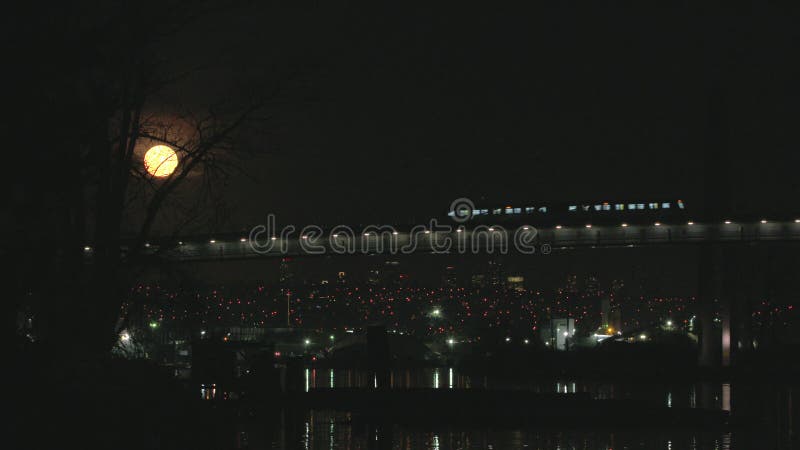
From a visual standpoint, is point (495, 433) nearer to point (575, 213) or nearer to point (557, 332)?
point (557, 332)

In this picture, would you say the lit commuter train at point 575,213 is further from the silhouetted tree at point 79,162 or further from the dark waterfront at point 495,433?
the silhouetted tree at point 79,162

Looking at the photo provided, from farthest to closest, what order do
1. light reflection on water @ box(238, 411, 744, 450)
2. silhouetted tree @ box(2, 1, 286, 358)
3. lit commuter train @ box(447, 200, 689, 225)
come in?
lit commuter train @ box(447, 200, 689, 225)
light reflection on water @ box(238, 411, 744, 450)
silhouetted tree @ box(2, 1, 286, 358)

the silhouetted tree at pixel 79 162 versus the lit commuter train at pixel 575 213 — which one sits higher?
the lit commuter train at pixel 575 213

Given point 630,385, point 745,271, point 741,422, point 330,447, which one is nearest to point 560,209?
point 745,271

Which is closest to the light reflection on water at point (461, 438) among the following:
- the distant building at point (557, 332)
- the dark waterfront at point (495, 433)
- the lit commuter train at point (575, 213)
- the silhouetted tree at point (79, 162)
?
the dark waterfront at point (495, 433)

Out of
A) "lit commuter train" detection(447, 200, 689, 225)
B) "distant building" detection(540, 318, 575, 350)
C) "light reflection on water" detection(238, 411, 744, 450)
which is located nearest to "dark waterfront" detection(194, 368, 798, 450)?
"light reflection on water" detection(238, 411, 744, 450)

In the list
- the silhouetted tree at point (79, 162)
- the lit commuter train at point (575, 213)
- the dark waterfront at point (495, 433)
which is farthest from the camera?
the lit commuter train at point (575, 213)

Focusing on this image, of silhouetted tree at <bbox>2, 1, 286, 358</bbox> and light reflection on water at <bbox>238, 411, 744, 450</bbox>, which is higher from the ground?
silhouetted tree at <bbox>2, 1, 286, 358</bbox>

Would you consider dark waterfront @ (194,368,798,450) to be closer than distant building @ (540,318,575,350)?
Yes

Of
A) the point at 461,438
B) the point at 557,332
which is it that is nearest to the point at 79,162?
the point at 461,438

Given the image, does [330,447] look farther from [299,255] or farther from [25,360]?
[299,255]

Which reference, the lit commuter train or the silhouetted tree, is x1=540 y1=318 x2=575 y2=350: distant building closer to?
the lit commuter train

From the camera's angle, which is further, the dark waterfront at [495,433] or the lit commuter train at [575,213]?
the lit commuter train at [575,213]

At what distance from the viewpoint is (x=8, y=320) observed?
10.6 m
